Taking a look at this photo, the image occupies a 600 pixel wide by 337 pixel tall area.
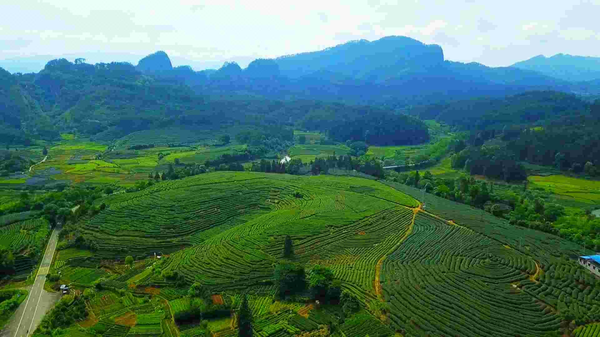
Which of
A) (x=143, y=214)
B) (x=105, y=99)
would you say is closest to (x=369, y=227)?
(x=143, y=214)

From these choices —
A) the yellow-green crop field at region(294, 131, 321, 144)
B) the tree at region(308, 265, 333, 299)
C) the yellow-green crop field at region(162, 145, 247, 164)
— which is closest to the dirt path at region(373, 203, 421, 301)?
the tree at region(308, 265, 333, 299)

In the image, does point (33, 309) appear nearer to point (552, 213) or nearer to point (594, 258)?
point (594, 258)

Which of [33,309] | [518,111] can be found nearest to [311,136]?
[518,111]

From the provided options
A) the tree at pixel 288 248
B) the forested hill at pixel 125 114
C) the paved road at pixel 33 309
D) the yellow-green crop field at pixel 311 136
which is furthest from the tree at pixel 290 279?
the yellow-green crop field at pixel 311 136

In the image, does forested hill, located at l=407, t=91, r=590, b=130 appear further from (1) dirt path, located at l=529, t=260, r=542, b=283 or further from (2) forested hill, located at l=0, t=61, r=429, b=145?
(1) dirt path, located at l=529, t=260, r=542, b=283

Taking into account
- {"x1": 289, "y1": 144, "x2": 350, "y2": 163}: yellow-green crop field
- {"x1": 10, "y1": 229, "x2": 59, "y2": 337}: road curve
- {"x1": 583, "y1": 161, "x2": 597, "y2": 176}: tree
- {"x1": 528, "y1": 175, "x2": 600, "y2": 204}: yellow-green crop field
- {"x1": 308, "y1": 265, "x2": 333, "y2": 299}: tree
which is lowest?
{"x1": 289, "y1": 144, "x2": 350, "y2": 163}: yellow-green crop field
